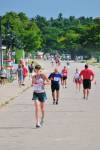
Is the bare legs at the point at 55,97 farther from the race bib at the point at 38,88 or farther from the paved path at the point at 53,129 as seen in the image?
the race bib at the point at 38,88

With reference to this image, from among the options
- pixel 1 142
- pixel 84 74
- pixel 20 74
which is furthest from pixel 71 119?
pixel 20 74

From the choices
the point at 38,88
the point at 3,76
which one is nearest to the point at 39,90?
the point at 38,88

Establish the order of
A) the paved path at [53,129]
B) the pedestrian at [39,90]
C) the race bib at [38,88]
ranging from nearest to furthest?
the paved path at [53,129]
the pedestrian at [39,90]
the race bib at [38,88]

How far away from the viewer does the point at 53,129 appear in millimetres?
17234

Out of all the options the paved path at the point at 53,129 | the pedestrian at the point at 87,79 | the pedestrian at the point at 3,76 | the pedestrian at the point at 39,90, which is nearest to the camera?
the paved path at the point at 53,129

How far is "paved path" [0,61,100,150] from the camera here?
13969 mm

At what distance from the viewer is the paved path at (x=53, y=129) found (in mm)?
13969

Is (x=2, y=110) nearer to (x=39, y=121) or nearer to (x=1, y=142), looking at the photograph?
(x=39, y=121)

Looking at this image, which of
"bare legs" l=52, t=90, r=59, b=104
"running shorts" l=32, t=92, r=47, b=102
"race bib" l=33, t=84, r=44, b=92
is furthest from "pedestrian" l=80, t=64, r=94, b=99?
"running shorts" l=32, t=92, r=47, b=102

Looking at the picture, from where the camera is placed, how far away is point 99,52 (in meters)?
176

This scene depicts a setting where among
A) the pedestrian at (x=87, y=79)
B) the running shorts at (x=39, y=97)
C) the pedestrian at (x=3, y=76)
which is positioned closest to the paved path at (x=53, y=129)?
the running shorts at (x=39, y=97)

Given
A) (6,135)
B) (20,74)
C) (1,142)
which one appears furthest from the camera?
(20,74)

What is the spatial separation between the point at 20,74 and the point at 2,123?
2550 cm

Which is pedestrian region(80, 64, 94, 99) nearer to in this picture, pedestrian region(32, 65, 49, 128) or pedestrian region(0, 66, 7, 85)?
pedestrian region(32, 65, 49, 128)
